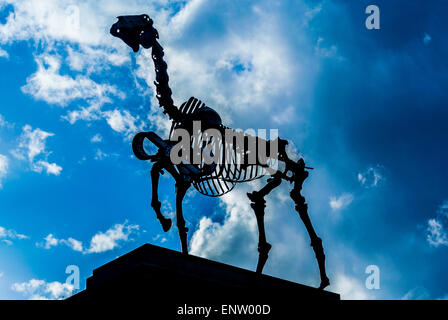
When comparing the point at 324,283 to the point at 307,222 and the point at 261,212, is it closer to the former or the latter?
the point at 307,222

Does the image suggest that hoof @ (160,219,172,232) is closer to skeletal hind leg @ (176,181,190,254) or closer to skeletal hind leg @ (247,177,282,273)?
skeletal hind leg @ (176,181,190,254)

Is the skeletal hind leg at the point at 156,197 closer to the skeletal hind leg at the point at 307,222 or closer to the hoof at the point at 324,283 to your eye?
the skeletal hind leg at the point at 307,222

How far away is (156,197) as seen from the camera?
9750 mm

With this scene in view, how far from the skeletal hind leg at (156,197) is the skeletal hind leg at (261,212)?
73.1 inches

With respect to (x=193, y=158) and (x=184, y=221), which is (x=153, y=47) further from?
(x=184, y=221)

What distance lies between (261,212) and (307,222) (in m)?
1.02

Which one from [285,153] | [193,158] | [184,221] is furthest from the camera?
[285,153]

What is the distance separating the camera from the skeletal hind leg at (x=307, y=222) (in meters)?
9.94

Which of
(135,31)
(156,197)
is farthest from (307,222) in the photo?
(135,31)

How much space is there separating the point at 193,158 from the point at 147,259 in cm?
414

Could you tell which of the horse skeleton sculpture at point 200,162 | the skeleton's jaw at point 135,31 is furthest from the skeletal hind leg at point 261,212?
the skeleton's jaw at point 135,31

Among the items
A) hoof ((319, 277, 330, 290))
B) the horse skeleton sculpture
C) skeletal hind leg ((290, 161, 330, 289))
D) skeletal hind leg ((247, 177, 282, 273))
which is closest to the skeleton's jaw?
the horse skeleton sculpture
